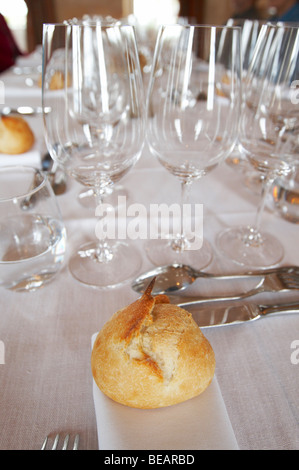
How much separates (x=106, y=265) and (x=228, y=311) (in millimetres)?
214

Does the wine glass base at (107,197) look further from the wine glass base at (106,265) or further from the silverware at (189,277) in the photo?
the silverware at (189,277)

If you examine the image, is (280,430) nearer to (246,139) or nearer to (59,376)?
(59,376)

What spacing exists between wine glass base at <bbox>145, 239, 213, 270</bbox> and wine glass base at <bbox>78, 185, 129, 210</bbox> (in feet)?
0.49

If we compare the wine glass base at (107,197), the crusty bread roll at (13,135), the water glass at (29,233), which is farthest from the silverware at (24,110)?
the water glass at (29,233)

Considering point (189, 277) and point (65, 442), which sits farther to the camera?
point (189, 277)

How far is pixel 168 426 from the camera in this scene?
0.26m

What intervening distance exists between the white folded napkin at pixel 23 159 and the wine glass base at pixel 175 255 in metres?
0.36

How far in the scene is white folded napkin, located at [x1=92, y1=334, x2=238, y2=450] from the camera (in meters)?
0.25

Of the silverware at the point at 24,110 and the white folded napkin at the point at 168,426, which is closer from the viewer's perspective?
the white folded napkin at the point at 168,426

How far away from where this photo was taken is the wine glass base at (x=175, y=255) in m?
0.52

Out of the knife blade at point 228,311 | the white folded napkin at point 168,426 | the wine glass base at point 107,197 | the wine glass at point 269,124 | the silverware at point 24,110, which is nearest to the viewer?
the white folded napkin at point 168,426

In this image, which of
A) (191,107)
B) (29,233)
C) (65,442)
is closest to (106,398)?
(65,442)

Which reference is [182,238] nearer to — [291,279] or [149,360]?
[291,279]

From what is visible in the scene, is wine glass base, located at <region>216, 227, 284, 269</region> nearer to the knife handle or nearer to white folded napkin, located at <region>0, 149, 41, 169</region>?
the knife handle
